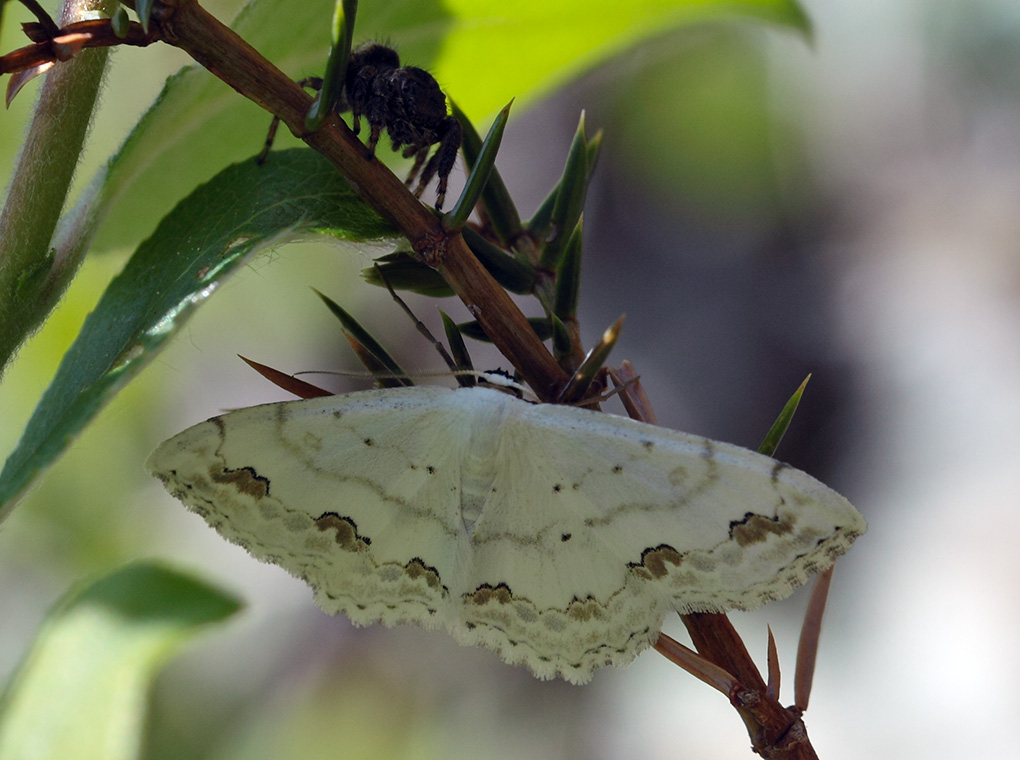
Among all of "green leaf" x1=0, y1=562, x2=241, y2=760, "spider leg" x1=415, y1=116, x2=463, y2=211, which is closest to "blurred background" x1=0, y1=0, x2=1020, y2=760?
"green leaf" x1=0, y1=562, x2=241, y2=760

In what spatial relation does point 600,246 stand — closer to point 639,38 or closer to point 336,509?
point 639,38

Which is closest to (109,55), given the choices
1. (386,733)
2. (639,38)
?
(639,38)

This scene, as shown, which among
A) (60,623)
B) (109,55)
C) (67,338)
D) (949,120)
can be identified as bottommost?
(60,623)

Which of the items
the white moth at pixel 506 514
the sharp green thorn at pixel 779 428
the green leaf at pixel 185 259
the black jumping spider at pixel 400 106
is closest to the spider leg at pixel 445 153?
the black jumping spider at pixel 400 106

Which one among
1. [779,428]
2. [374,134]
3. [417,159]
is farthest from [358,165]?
[779,428]

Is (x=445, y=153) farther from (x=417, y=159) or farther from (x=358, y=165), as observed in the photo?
(x=358, y=165)

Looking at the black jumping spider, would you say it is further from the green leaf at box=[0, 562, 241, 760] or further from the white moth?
the green leaf at box=[0, 562, 241, 760]

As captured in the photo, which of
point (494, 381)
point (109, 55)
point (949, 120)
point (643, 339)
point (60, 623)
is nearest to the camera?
point (109, 55)
